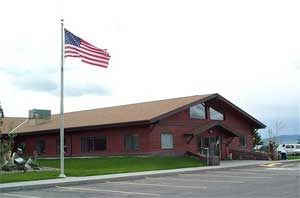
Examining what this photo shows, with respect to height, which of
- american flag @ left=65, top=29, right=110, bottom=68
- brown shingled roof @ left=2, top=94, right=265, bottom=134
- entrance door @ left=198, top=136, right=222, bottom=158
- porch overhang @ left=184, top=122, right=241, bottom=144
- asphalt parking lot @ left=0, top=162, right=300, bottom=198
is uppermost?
american flag @ left=65, top=29, right=110, bottom=68

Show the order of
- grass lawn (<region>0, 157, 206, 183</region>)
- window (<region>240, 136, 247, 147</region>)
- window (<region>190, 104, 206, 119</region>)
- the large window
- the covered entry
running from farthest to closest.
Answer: window (<region>240, 136, 247, 147</region>) < window (<region>190, 104, 206, 119</region>) < the large window < the covered entry < grass lawn (<region>0, 157, 206, 183</region>)

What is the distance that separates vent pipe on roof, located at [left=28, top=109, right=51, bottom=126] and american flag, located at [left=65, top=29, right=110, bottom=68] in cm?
2627

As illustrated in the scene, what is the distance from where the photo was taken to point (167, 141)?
3741 centimetres

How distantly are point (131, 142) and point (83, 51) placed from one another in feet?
49.1

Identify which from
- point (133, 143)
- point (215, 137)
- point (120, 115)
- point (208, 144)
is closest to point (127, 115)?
point (120, 115)

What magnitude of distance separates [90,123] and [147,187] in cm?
2165

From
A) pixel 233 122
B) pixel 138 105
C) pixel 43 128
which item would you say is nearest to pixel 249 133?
pixel 233 122

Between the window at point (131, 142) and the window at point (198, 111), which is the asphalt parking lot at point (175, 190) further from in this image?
the window at point (198, 111)

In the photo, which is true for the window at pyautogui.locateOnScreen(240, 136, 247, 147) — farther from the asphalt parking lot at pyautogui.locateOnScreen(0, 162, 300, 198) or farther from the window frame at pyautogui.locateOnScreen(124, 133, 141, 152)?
the asphalt parking lot at pyautogui.locateOnScreen(0, 162, 300, 198)

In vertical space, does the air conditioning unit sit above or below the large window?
above

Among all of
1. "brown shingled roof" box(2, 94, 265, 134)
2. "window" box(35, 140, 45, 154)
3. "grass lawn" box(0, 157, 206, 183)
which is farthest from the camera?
"window" box(35, 140, 45, 154)

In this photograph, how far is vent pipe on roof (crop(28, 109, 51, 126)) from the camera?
49125mm

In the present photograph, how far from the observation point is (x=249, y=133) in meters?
45.8

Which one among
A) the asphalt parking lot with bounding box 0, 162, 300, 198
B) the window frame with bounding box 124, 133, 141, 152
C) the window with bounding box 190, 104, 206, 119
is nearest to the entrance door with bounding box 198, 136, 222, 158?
the window with bounding box 190, 104, 206, 119
